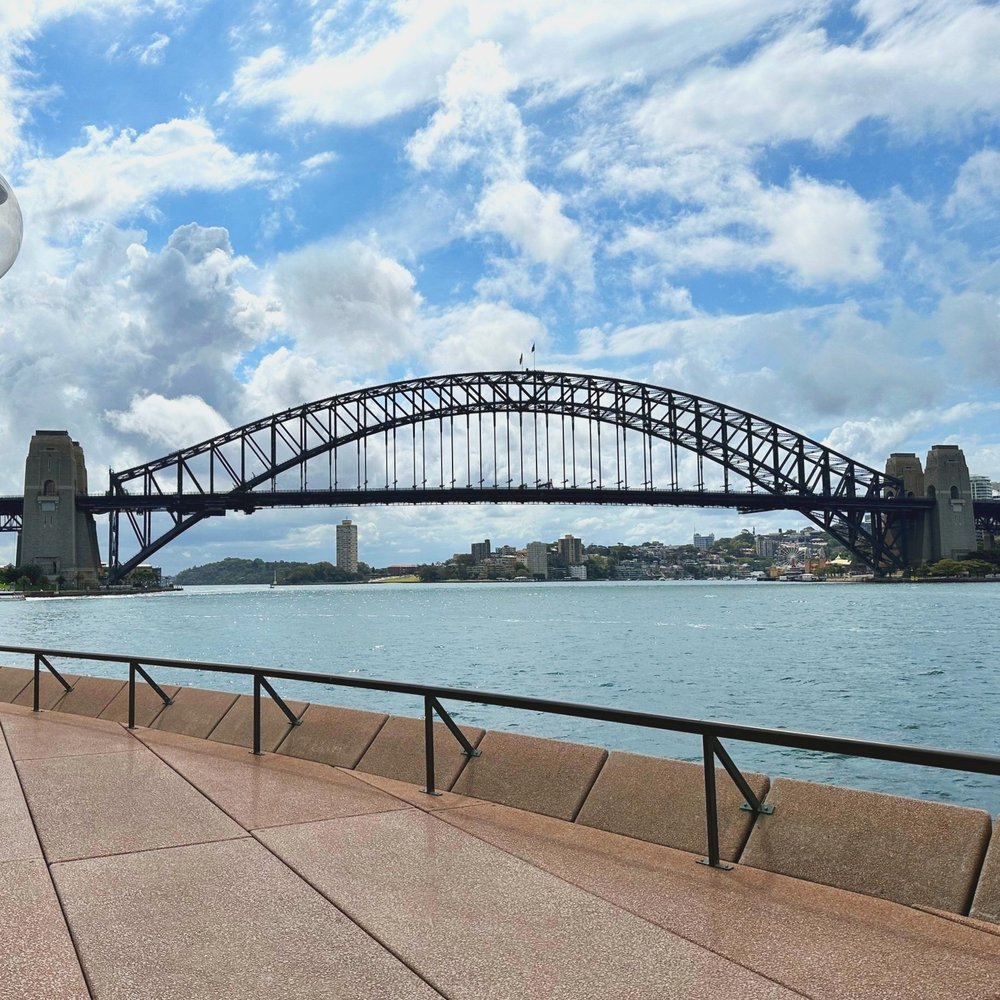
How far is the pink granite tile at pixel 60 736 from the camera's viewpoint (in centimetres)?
837

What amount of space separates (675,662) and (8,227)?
2875 centimetres

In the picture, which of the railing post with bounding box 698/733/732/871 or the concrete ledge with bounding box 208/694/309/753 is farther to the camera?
the concrete ledge with bounding box 208/694/309/753

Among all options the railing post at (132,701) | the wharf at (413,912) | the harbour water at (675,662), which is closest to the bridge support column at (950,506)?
the harbour water at (675,662)

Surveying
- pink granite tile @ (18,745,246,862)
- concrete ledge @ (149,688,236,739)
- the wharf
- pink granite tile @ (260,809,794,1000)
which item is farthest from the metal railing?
concrete ledge @ (149,688,236,739)

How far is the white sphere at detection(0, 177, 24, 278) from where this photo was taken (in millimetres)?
3314

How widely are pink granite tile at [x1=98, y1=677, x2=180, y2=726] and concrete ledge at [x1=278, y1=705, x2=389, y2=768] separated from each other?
241cm

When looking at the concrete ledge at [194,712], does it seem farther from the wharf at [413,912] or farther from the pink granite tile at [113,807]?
the wharf at [413,912]

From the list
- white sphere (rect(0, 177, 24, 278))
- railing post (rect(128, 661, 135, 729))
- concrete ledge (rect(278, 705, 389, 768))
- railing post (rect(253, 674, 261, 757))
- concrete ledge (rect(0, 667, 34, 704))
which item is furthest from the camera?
concrete ledge (rect(0, 667, 34, 704))

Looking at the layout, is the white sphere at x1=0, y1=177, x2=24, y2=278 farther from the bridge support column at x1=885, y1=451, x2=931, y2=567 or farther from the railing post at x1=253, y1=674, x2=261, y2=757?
the bridge support column at x1=885, y1=451, x2=931, y2=567

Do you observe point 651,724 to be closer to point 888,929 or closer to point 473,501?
point 888,929

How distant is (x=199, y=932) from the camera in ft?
13.3

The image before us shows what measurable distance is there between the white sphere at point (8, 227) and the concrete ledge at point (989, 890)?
4.38 m

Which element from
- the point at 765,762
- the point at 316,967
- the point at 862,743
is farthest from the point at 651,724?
the point at 765,762

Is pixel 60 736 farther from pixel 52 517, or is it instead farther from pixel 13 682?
pixel 52 517
